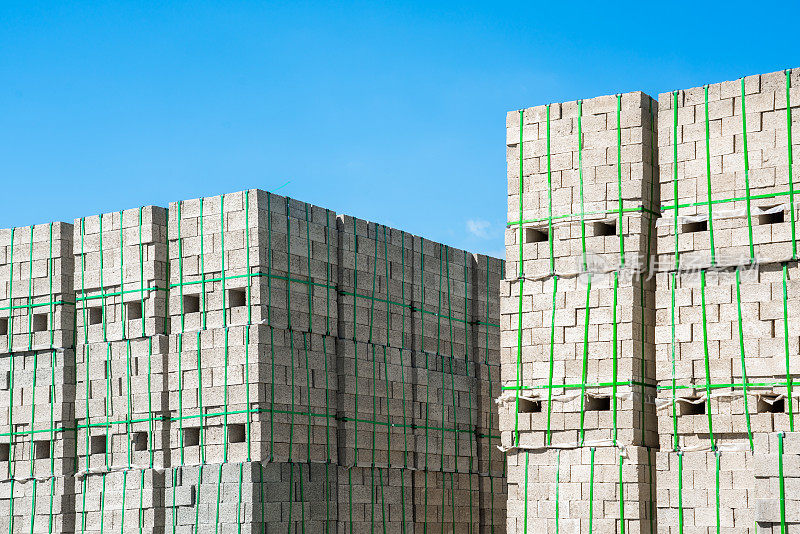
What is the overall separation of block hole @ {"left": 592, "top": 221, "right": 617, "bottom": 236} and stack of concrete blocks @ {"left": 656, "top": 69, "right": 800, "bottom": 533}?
519mm

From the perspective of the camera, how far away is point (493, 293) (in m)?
18.5

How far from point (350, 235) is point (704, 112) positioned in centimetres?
504

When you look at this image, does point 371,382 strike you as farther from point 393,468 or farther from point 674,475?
point 674,475

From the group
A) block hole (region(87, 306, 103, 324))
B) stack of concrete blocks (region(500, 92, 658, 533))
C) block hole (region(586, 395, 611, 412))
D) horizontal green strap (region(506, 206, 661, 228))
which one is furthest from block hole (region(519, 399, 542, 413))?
block hole (region(87, 306, 103, 324))

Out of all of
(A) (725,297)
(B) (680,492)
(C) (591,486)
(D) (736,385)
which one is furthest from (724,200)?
(C) (591,486)

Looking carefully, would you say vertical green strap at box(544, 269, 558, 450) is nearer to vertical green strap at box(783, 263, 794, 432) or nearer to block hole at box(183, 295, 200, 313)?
vertical green strap at box(783, 263, 794, 432)

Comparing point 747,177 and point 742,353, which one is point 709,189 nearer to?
point 747,177

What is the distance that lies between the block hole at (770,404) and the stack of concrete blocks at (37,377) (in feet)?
27.4

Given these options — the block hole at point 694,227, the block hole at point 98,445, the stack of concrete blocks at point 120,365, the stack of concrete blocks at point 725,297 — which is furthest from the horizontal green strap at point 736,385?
the block hole at point 98,445

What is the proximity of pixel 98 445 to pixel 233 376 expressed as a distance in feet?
7.12

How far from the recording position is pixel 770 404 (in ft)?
40.1

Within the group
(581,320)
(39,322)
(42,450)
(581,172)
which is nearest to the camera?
(581,320)

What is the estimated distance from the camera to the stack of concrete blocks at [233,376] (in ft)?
48.1

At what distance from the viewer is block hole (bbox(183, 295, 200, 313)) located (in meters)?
15.3
